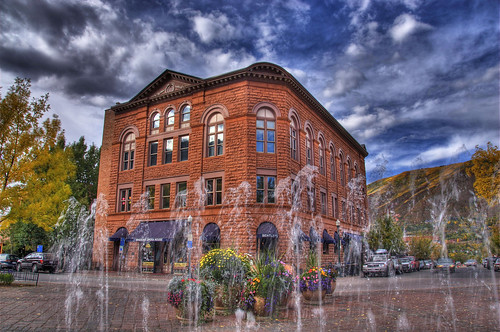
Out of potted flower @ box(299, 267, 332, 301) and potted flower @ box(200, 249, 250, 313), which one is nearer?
potted flower @ box(200, 249, 250, 313)

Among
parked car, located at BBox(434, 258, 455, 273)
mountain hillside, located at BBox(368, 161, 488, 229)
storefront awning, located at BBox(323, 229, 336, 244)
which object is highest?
mountain hillside, located at BBox(368, 161, 488, 229)

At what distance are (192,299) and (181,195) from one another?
19.8 meters

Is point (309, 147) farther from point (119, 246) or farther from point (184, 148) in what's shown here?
point (119, 246)

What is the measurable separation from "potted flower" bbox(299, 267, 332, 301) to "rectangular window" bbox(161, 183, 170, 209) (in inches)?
708

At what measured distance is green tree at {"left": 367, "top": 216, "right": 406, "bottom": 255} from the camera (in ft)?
149

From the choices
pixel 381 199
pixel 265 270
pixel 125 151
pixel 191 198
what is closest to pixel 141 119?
pixel 125 151

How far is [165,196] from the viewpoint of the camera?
2962 cm

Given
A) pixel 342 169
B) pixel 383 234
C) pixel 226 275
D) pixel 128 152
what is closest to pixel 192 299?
pixel 226 275

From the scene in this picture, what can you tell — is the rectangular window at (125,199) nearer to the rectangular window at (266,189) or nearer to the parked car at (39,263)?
the parked car at (39,263)

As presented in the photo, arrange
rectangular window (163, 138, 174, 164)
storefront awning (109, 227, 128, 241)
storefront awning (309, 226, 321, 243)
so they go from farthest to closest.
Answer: rectangular window (163, 138, 174, 164) → storefront awning (109, 227, 128, 241) → storefront awning (309, 226, 321, 243)

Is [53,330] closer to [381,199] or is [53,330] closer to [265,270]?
[265,270]

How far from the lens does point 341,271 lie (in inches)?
1275

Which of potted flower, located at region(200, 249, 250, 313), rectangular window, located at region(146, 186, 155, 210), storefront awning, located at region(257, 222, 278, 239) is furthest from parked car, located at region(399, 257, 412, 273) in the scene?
potted flower, located at region(200, 249, 250, 313)

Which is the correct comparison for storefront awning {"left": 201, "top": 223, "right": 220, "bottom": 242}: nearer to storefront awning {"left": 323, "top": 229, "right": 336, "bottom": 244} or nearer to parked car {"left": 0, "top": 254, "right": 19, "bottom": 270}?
storefront awning {"left": 323, "top": 229, "right": 336, "bottom": 244}
